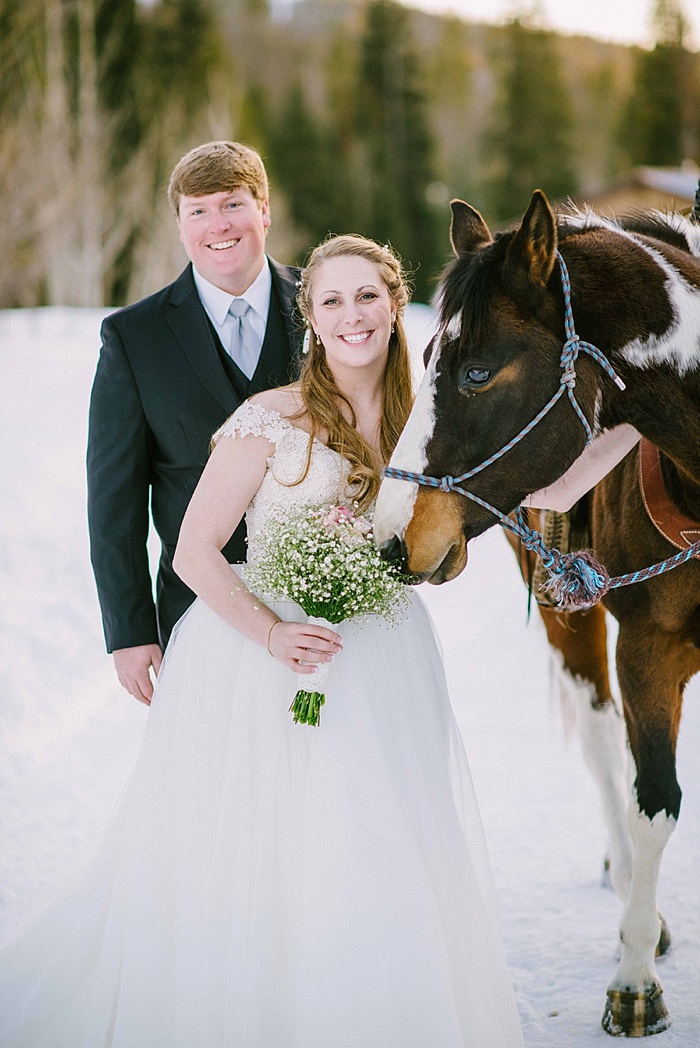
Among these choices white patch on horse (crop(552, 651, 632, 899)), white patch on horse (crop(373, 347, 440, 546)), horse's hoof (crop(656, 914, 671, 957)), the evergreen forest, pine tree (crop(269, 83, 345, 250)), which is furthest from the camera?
pine tree (crop(269, 83, 345, 250))

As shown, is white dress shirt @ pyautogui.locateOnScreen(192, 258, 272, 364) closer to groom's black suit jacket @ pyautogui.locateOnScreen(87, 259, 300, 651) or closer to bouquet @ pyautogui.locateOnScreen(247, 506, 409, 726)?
groom's black suit jacket @ pyautogui.locateOnScreen(87, 259, 300, 651)

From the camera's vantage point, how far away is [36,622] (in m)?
7.03

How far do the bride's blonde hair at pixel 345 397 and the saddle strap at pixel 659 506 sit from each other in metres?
0.66

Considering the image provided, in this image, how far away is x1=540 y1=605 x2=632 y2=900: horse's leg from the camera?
11.6ft

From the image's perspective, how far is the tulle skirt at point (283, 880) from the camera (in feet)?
7.01

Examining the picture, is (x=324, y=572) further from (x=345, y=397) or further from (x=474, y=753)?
(x=474, y=753)

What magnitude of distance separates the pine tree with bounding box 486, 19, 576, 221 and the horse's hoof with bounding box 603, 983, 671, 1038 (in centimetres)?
3709

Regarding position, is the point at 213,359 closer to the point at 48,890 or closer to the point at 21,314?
the point at 48,890

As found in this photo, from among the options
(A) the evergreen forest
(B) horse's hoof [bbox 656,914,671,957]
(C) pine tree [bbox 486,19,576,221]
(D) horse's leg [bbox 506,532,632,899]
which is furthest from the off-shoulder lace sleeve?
(C) pine tree [bbox 486,19,576,221]

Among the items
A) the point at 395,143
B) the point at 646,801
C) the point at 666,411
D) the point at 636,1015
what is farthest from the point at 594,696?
the point at 395,143

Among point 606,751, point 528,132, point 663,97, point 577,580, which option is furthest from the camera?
point 663,97

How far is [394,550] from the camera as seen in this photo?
6.86 feet

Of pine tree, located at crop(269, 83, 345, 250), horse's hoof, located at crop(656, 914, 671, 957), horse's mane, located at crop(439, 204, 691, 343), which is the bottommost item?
horse's hoof, located at crop(656, 914, 671, 957)

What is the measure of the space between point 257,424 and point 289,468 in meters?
0.14
